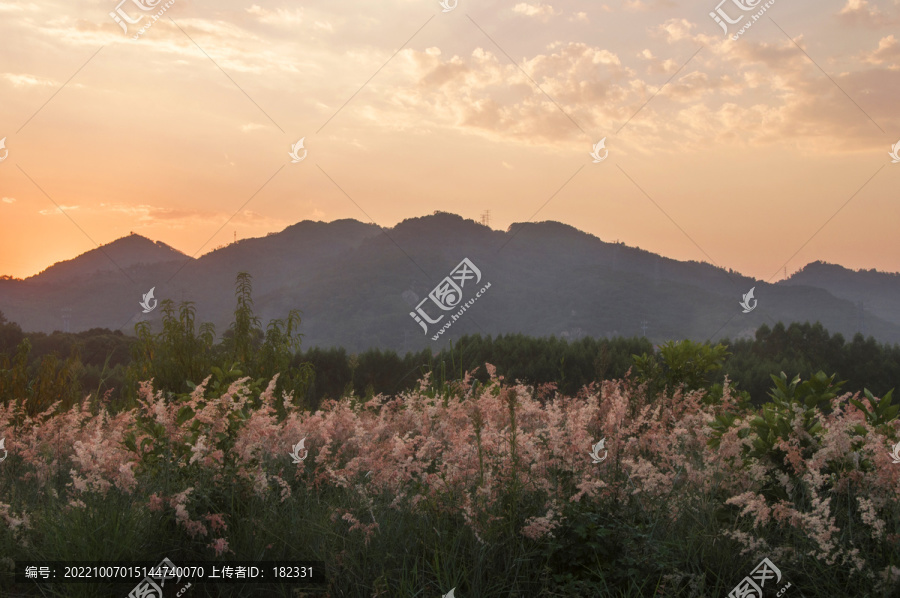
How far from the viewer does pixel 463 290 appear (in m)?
107

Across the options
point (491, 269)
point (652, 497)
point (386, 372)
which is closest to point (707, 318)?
point (491, 269)

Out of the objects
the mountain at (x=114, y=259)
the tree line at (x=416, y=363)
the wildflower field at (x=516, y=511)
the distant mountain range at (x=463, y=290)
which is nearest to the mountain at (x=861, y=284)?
the distant mountain range at (x=463, y=290)

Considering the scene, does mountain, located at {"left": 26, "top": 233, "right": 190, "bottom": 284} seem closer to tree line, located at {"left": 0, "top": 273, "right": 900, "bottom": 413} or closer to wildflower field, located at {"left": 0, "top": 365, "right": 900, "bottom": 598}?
tree line, located at {"left": 0, "top": 273, "right": 900, "bottom": 413}

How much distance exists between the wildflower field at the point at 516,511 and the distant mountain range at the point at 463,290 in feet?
249

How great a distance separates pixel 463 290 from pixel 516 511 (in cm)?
10299

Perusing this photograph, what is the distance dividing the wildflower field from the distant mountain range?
7594cm

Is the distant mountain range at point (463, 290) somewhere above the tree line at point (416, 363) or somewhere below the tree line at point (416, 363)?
above

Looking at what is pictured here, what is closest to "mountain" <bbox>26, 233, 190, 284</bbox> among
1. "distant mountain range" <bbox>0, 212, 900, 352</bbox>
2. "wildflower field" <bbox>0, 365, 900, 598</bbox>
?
"distant mountain range" <bbox>0, 212, 900, 352</bbox>

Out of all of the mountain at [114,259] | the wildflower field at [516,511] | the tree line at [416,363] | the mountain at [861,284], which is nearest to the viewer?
the wildflower field at [516,511]

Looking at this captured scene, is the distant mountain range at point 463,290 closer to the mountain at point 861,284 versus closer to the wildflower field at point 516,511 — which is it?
the mountain at point 861,284

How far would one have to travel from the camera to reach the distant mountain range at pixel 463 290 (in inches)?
4112

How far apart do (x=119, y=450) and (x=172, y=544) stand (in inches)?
41.6

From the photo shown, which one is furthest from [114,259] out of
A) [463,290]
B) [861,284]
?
[861,284]

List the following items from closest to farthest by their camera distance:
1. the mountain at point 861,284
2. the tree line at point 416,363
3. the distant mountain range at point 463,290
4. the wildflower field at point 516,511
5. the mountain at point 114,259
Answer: the wildflower field at point 516,511, the tree line at point 416,363, the distant mountain range at point 463,290, the mountain at point 114,259, the mountain at point 861,284
